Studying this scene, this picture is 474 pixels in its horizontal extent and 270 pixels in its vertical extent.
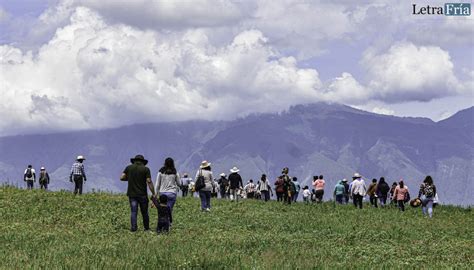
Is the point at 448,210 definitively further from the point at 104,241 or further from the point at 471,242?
the point at 104,241

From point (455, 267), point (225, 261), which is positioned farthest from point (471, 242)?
point (225, 261)

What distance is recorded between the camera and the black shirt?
2255 cm

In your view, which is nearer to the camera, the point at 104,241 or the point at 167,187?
the point at 104,241

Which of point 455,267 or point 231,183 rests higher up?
point 231,183

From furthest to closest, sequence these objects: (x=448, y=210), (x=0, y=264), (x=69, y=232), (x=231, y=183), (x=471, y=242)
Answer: (x=448, y=210)
(x=231, y=183)
(x=471, y=242)
(x=69, y=232)
(x=0, y=264)

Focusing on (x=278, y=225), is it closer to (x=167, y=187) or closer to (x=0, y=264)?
(x=167, y=187)

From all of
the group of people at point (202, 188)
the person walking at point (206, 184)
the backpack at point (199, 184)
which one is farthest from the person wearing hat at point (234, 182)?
the backpack at point (199, 184)

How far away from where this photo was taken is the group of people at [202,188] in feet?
74.1

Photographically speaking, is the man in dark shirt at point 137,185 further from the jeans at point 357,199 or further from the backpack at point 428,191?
the jeans at point 357,199

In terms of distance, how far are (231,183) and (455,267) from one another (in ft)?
89.3

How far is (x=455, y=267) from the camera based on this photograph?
600 inches

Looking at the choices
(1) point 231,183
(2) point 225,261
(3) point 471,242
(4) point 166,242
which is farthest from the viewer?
(1) point 231,183

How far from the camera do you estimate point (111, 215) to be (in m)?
27.5

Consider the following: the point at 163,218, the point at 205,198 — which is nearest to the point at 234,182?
the point at 205,198
